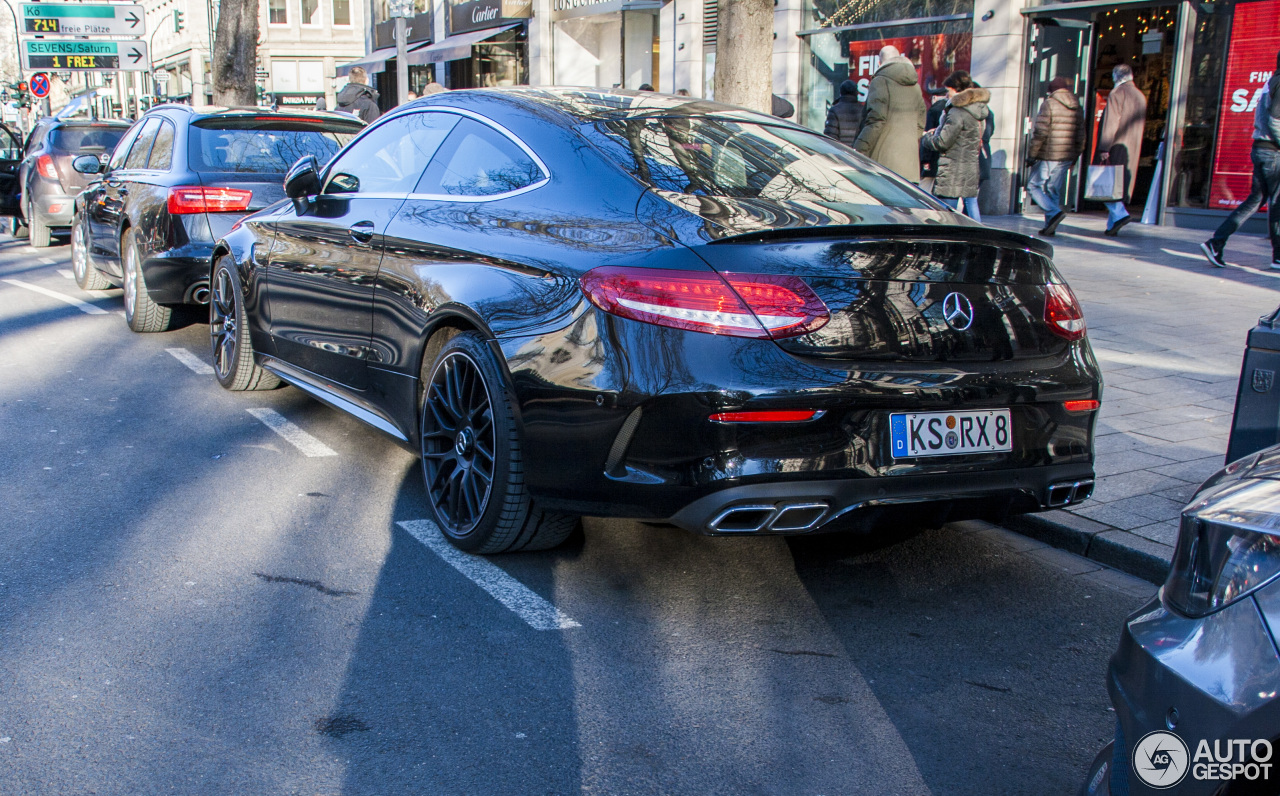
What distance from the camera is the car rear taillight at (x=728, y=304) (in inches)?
128

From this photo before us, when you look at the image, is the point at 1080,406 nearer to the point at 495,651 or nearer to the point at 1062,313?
A: the point at 1062,313

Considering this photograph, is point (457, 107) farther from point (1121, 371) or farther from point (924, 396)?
point (1121, 371)

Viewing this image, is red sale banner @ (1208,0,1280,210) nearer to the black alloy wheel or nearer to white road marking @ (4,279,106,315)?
white road marking @ (4,279,106,315)

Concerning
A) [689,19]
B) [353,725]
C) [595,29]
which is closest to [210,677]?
[353,725]

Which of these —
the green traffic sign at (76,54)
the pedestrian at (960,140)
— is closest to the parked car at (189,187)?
the pedestrian at (960,140)

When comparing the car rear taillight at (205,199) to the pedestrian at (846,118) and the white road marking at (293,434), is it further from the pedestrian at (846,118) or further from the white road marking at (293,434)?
the pedestrian at (846,118)

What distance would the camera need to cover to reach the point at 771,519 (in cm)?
332

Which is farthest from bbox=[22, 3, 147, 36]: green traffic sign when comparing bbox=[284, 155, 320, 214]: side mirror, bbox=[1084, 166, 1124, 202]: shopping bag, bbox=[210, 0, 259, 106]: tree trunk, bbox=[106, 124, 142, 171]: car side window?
bbox=[284, 155, 320, 214]: side mirror

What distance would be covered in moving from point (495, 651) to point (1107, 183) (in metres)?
12.4

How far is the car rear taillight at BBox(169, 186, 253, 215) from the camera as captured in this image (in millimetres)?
7590

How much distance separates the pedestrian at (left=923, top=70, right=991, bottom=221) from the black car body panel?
625cm

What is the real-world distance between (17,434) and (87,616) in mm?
2580

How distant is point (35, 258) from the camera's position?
565 inches

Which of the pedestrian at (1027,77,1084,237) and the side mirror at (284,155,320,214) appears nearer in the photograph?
the side mirror at (284,155,320,214)
